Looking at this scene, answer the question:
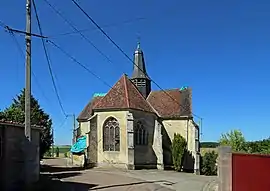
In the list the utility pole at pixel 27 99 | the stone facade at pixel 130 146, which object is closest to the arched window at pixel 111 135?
the stone facade at pixel 130 146

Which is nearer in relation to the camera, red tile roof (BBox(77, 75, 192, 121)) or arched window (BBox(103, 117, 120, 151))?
arched window (BBox(103, 117, 120, 151))

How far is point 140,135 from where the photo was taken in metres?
35.6

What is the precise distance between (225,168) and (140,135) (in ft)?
74.0

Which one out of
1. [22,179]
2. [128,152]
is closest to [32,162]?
[22,179]

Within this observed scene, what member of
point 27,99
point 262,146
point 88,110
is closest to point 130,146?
point 262,146

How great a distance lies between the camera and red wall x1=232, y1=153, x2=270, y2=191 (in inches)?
493

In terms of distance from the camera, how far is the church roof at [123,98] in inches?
1355

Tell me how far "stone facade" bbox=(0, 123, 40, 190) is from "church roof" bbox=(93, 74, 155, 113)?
684 inches

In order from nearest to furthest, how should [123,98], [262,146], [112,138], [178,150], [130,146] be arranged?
1. [262,146]
2. [130,146]
3. [112,138]
4. [123,98]
5. [178,150]

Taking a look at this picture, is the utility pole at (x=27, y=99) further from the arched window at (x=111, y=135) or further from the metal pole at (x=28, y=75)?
the arched window at (x=111, y=135)

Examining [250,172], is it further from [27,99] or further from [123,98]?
[123,98]

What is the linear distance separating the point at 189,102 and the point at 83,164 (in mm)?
15438

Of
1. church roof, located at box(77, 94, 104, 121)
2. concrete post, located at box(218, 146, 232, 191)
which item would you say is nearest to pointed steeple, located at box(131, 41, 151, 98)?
church roof, located at box(77, 94, 104, 121)

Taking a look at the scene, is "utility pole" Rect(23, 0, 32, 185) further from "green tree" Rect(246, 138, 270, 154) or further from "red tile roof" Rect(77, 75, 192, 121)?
"red tile roof" Rect(77, 75, 192, 121)
